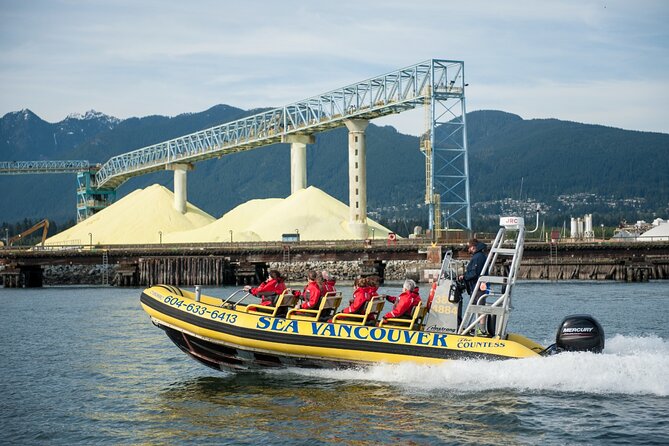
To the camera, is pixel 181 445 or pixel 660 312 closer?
pixel 181 445

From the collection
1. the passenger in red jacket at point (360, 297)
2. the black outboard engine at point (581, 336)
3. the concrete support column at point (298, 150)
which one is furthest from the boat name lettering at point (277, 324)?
the concrete support column at point (298, 150)

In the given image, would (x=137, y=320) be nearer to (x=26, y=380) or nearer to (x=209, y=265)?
(x=26, y=380)

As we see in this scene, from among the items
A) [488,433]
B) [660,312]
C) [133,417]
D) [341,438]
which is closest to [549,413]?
[488,433]

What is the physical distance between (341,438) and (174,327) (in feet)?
24.5

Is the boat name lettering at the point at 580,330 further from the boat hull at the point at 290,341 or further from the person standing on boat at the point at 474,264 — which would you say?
the person standing on boat at the point at 474,264

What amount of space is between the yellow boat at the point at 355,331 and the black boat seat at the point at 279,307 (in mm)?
24

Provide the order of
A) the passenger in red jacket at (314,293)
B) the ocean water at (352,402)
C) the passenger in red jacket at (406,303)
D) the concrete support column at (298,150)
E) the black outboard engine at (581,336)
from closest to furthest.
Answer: the ocean water at (352,402)
the black outboard engine at (581,336)
the passenger in red jacket at (406,303)
the passenger in red jacket at (314,293)
the concrete support column at (298,150)

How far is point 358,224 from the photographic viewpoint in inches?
3536

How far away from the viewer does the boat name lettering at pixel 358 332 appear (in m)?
21.1

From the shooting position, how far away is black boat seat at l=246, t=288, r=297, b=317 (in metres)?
23.0

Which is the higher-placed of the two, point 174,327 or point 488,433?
point 174,327

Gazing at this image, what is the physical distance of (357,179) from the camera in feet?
290

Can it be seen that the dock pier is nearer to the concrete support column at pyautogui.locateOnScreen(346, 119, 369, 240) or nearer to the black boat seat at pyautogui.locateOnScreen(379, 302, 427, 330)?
the concrete support column at pyautogui.locateOnScreen(346, 119, 369, 240)

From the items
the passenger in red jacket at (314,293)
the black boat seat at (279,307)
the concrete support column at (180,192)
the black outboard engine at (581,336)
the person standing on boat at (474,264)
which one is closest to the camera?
the black outboard engine at (581,336)
